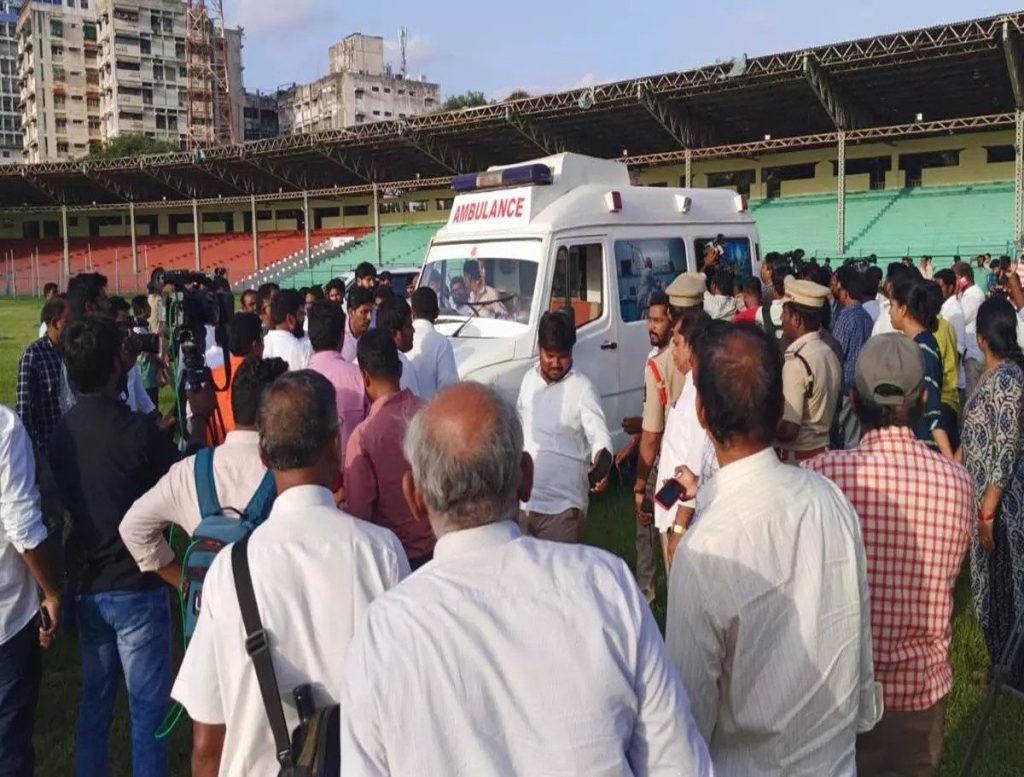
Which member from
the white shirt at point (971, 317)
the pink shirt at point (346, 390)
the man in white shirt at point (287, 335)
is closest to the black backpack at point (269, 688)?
the pink shirt at point (346, 390)

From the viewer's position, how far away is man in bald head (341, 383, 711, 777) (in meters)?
1.32

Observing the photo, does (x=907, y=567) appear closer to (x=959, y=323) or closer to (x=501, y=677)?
(x=501, y=677)

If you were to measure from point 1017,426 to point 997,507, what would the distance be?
0.40 meters

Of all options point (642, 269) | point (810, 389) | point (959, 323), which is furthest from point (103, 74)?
point (810, 389)

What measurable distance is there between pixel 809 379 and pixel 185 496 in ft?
10.6

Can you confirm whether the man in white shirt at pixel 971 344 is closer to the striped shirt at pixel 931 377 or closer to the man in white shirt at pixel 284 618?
the striped shirt at pixel 931 377

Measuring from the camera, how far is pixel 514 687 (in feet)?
4.40

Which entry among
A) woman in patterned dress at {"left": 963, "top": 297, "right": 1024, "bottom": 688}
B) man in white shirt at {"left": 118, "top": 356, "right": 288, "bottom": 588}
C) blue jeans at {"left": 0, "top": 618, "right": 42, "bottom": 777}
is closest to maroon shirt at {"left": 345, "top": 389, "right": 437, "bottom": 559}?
man in white shirt at {"left": 118, "top": 356, "right": 288, "bottom": 588}

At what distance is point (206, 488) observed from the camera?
2.59 meters

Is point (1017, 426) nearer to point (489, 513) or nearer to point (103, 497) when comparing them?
point (489, 513)

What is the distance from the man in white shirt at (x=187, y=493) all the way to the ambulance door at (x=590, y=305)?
4.46m

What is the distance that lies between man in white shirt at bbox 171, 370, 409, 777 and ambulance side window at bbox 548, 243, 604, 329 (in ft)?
17.3

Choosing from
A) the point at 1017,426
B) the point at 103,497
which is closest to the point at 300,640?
the point at 103,497

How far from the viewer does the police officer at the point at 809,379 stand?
463cm
